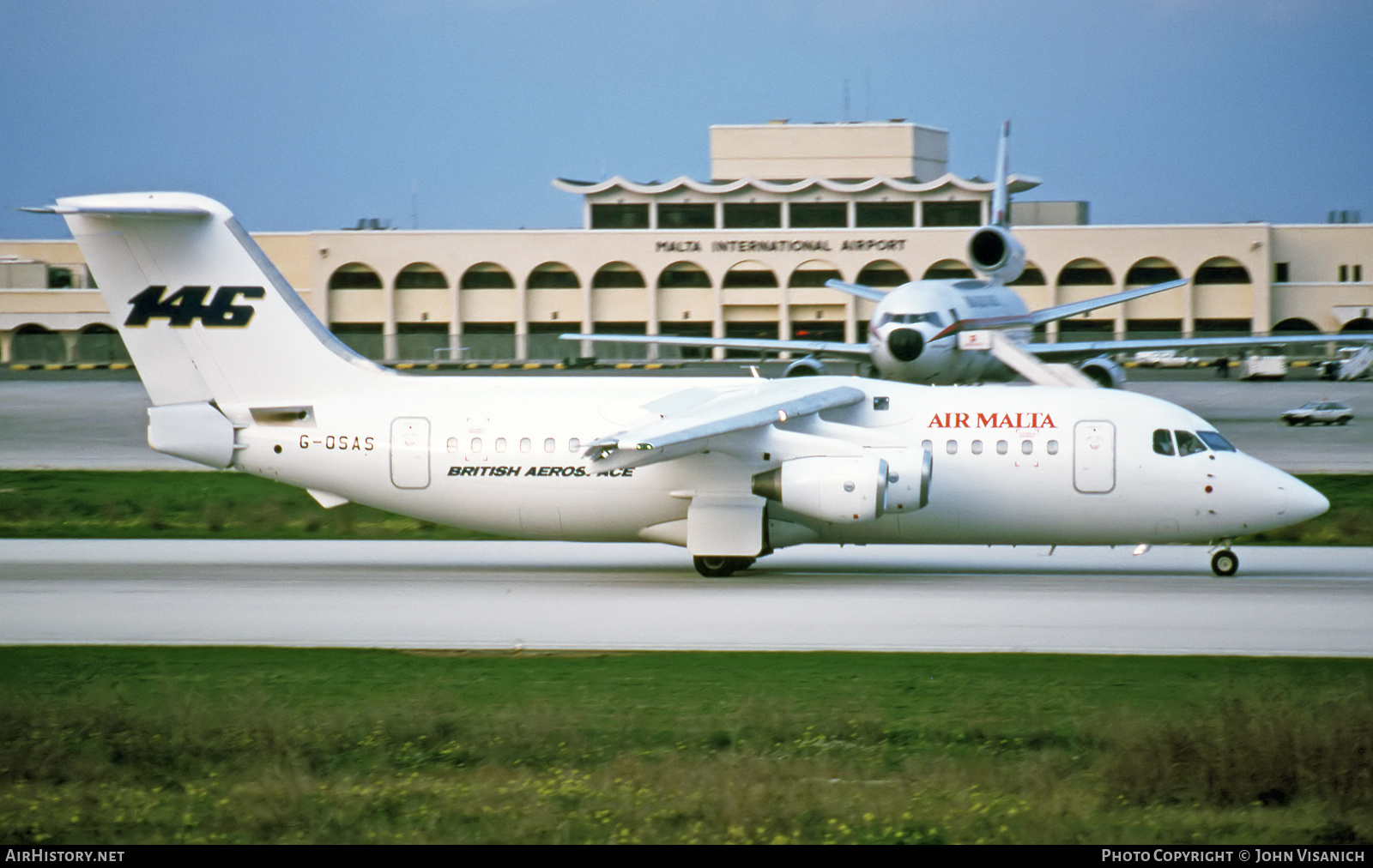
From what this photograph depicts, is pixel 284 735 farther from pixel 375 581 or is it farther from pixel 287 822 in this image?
pixel 375 581

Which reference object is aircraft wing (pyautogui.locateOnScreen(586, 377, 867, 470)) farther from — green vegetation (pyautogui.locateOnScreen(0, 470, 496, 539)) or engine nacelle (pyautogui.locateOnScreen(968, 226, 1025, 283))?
engine nacelle (pyautogui.locateOnScreen(968, 226, 1025, 283))

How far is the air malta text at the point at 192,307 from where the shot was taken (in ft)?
77.7

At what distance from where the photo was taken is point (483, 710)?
13734mm

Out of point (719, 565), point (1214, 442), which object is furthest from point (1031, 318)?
point (719, 565)

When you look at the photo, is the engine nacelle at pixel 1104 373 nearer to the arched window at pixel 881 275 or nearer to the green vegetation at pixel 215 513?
the green vegetation at pixel 215 513

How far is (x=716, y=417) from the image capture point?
869 inches

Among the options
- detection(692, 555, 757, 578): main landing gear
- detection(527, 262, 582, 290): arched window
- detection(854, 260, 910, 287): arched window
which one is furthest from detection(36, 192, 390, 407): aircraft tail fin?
detection(854, 260, 910, 287): arched window

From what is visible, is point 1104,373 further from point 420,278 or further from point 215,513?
point 420,278

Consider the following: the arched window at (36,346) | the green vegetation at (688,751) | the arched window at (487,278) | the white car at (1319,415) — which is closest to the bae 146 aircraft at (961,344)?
the white car at (1319,415)

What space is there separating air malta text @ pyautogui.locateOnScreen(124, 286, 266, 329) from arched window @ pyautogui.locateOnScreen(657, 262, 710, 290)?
73435 mm

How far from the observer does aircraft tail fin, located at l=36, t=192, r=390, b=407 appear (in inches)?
926

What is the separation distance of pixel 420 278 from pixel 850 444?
77.6 m

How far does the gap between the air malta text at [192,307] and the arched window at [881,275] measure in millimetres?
74605

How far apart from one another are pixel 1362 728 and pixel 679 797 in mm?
5351
